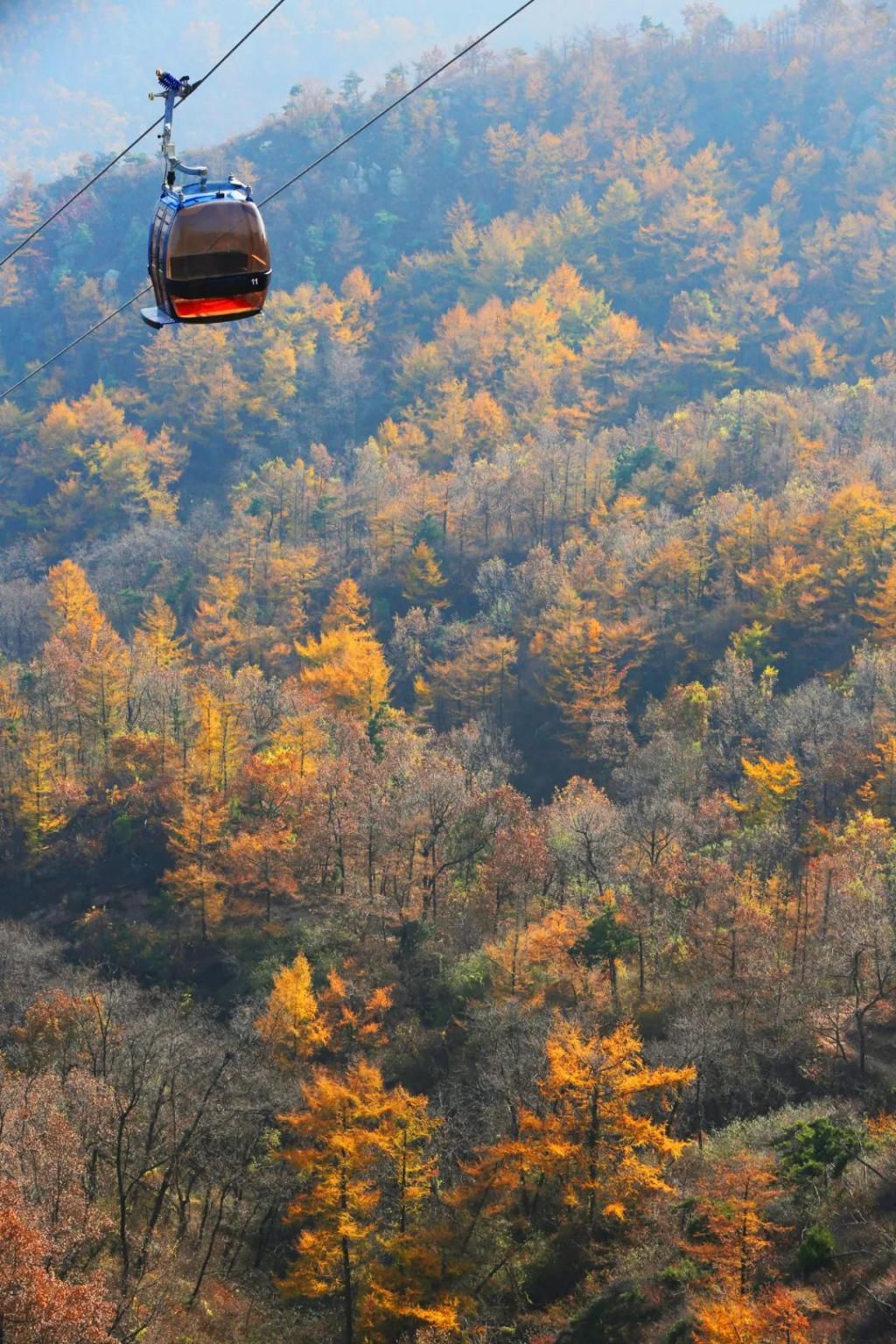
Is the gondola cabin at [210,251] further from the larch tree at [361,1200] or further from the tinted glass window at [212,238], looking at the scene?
the larch tree at [361,1200]

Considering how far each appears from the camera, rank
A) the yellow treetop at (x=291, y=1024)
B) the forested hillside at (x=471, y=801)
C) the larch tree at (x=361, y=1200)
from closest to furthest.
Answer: the larch tree at (x=361, y=1200)
the forested hillside at (x=471, y=801)
the yellow treetop at (x=291, y=1024)

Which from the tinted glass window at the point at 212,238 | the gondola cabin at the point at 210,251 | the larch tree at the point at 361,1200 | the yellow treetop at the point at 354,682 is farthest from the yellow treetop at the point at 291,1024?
the tinted glass window at the point at 212,238

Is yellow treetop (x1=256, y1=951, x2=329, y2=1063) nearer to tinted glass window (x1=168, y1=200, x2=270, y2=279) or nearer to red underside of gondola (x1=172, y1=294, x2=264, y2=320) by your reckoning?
red underside of gondola (x1=172, y1=294, x2=264, y2=320)

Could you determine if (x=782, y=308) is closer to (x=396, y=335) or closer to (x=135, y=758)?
(x=396, y=335)

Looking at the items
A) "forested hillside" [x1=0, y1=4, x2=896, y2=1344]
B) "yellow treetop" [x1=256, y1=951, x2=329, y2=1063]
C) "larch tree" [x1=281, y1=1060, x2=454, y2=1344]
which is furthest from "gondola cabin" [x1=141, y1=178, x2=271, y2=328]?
"yellow treetop" [x1=256, y1=951, x2=329, y2=1063]

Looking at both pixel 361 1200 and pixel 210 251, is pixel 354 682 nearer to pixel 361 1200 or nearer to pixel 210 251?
pixel 361 1200

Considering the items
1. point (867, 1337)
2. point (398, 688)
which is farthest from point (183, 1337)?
point (398, 688)

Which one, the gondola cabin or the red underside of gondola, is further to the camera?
the red underside of gondola

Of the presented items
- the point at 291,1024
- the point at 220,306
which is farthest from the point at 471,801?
the point at 220,306
